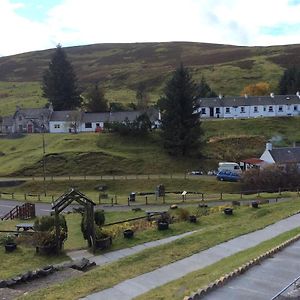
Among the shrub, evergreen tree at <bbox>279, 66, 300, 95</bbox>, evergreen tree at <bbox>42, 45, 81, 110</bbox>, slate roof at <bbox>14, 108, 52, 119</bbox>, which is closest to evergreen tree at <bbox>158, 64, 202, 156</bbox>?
slate roof at <bbox>14, 108, 52, 119</bbox>

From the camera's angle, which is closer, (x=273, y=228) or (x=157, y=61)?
(x=273, y=228)

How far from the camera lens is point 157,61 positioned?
189 meters

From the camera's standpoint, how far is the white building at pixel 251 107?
93562mm

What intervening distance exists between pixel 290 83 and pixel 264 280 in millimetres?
101490

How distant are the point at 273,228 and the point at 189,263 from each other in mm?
8748

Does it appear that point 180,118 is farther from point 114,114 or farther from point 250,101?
point 250,101

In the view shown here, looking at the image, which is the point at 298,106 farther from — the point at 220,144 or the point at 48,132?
the point at 48,132

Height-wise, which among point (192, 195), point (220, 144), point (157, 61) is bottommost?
point (192, 195)

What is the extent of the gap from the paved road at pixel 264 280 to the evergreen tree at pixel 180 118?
47.3 m

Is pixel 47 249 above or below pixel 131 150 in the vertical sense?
below

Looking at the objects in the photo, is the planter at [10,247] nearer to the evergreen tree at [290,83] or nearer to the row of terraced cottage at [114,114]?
the row of terraced cottage at [114,114]

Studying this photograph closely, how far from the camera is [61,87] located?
9694 centimetres

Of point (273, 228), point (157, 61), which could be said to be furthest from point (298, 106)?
point (157, 61)

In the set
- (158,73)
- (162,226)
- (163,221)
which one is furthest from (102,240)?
(158,73)
